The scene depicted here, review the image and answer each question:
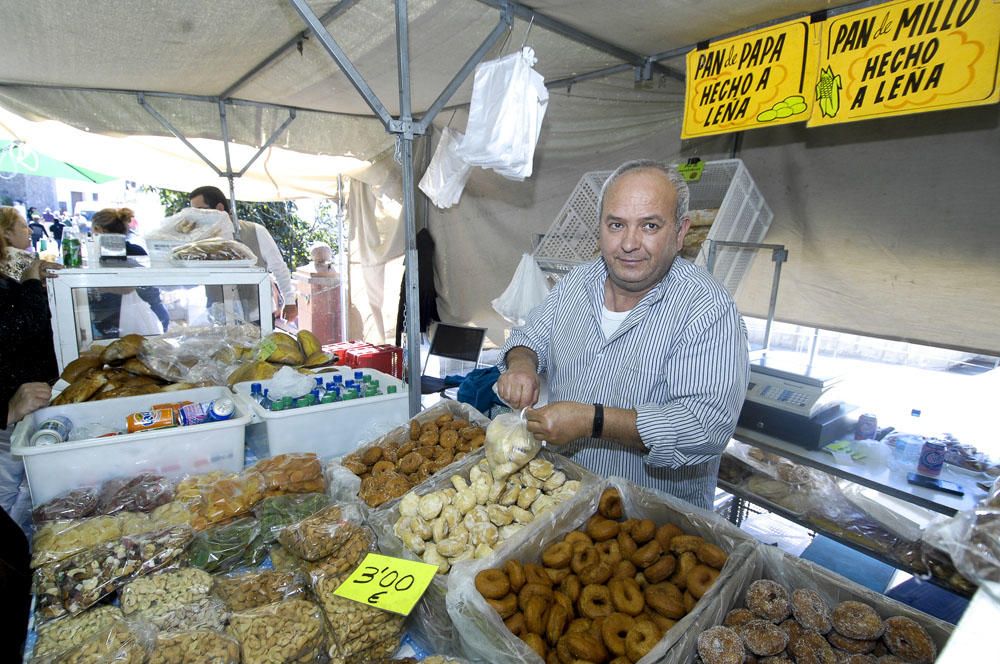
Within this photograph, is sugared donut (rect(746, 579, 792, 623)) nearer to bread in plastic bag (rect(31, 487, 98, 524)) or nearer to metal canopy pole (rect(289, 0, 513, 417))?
metal canopy pole (rect(289, 0, 513, 417))

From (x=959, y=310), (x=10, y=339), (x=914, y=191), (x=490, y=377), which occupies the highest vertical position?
(x=914, y=191)

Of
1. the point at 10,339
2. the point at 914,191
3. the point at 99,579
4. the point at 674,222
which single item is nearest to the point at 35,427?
the point at 10,339

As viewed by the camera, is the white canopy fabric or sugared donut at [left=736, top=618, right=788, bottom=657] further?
the white canopy fabric

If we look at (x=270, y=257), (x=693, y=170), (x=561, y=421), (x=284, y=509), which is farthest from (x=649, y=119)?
(x=270, y=257)

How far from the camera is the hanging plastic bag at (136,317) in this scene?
2.85m

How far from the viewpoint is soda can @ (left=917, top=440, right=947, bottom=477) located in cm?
→ 239

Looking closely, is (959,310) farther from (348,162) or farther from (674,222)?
(348,162)

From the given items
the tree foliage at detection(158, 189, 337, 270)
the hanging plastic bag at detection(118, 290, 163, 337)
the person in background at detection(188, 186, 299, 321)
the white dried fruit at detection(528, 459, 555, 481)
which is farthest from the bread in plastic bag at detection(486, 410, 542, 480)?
the tree foliage at detection(158, 189, 337, 270)

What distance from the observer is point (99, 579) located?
122 cm

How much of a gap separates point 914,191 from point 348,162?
578 centimetres

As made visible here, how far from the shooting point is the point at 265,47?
332 centimetres

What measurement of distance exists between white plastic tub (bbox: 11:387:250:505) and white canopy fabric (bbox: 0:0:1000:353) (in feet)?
6.64

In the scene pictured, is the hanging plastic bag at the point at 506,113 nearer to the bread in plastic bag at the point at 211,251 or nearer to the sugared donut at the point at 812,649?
the bread in plastic bag at the point at 211,251

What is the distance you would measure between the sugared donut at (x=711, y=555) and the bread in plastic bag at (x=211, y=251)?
2.54 meters
